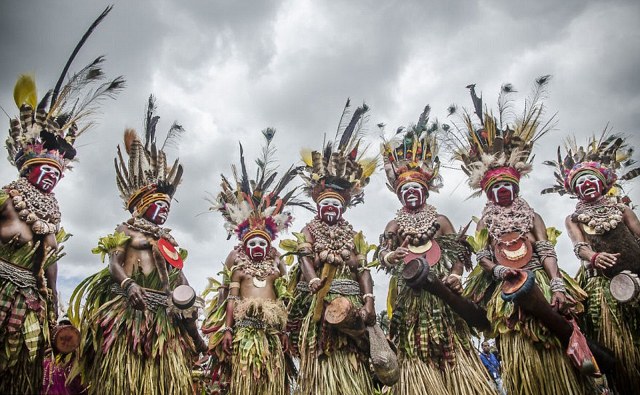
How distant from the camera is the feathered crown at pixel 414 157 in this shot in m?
5.35

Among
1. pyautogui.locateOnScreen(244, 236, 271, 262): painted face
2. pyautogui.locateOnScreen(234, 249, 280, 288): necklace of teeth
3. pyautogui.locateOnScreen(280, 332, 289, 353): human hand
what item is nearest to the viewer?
pyautogui.locateOnScreen(280, 332, 289, 353): human hand

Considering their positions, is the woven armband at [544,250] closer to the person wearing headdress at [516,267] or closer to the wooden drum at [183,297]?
the person wearing headdress at [516,267]

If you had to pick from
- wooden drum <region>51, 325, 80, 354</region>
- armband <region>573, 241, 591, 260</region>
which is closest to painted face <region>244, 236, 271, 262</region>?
wooden drum <region>51, 325, 80, 354</region>

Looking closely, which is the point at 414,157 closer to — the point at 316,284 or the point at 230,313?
the point at 316,284

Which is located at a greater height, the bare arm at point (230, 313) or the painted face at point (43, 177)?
the painted face at point (43, 177)

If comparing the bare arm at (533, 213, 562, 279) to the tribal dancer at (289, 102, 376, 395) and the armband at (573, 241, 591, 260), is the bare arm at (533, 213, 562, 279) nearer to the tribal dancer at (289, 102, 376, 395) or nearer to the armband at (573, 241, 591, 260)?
the armband at (573, 241, 591, 260)

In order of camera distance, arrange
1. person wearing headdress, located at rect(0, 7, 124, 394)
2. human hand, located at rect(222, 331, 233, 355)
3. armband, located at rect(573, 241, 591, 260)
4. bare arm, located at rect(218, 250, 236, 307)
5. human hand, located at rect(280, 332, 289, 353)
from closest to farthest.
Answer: person wearing headdress, located at rect(0, 7, 124, 394) → armband, located at rect(573, 241, 591, 260) → human hand, located at rect(222, 331, 233, 355) → human hand, located at rect(280, 332, 289, 353) → bare arm, located at rect(218, 250, 236, 307)

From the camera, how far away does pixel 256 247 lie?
5527 millimetres

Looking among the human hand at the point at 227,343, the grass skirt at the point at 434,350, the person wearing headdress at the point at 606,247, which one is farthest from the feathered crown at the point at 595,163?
the human hand at the point at 227,343

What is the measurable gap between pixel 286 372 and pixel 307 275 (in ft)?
3.44

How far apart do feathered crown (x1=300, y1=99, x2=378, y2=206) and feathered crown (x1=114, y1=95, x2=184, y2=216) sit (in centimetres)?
149

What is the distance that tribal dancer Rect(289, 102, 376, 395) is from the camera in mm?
4590

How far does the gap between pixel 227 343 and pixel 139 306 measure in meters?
0.96

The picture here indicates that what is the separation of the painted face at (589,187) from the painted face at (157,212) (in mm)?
4247
